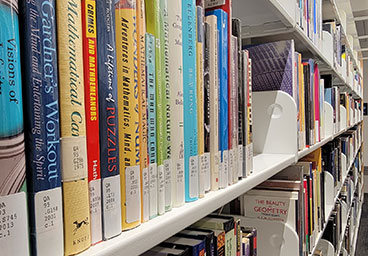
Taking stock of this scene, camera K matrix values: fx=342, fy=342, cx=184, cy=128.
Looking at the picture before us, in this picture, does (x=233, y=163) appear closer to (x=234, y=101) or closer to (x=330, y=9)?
(x=234, y=101)

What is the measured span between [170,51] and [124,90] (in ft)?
0.37

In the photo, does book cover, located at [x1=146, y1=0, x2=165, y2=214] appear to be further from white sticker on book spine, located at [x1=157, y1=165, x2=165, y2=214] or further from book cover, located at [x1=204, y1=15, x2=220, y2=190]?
book cover, located at [x1=204, y1=15, x2=220, y2=190]

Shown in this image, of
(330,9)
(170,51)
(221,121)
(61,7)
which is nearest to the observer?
(61,7)

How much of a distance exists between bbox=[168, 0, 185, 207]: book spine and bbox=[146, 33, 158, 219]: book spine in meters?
0.04

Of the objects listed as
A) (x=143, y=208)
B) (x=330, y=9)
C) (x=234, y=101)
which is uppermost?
(x=330, y=9)

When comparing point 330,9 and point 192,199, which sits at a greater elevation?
point 330,9

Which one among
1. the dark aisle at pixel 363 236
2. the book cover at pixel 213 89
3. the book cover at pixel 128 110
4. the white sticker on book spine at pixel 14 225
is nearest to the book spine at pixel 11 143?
the white sticker on book spine at pixel 14 225

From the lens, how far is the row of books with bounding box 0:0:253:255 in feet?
0.81

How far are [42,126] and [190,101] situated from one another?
24cm

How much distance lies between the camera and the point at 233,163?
592 millimetres

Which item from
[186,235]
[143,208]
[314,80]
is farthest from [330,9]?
[143,208]

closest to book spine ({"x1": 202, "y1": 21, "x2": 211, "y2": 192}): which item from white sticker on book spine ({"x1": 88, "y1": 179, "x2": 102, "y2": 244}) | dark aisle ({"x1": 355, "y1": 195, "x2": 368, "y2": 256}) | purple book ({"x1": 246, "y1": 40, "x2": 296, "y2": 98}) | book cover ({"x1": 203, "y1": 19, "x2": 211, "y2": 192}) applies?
book cover ({"x1": 203, "y1": 19, "x2": 211, "y2": 192})

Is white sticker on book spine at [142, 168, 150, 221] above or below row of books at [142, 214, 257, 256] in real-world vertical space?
above

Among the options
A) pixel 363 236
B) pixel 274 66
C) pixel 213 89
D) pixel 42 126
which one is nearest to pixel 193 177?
pixel 213 89
